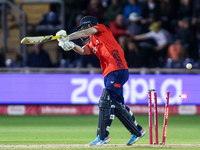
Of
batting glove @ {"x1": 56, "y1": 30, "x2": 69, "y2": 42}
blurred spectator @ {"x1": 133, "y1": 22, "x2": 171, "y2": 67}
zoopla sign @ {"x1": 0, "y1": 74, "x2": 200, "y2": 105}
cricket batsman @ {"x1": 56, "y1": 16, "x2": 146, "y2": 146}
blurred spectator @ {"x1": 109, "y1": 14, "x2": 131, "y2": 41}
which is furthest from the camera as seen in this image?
blurred spectator @ {"x1": 109, "y1": 14, "x2": 131, "y2": 41}

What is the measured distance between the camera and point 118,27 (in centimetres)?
1531

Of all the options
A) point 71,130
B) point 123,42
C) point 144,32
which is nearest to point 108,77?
point 71,130

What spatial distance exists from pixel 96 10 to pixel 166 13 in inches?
101

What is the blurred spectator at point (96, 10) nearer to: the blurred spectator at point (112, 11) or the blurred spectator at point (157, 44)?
the blurred spectator at point (112, 11)

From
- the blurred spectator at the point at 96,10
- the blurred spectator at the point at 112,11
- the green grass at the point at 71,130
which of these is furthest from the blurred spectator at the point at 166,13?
the green grass at the point at 71,130

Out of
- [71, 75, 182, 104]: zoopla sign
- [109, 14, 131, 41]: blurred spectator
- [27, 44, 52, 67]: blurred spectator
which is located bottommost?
[71, 75, 182, 104]: zoopla sign

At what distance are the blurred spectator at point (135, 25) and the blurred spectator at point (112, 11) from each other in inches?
30.0

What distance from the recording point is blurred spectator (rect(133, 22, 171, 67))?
574 inches

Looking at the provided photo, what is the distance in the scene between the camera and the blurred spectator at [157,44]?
14592 millimetres

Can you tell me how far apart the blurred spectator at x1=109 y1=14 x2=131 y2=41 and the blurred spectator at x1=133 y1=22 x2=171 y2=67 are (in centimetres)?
49

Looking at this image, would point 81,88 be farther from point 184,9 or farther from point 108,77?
point 108,77

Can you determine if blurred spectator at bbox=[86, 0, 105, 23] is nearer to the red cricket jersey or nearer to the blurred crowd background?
the blurred crowd background

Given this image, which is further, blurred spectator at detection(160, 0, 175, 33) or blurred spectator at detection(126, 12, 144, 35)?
blurred spectator at detection(160, 0, 175, 33)

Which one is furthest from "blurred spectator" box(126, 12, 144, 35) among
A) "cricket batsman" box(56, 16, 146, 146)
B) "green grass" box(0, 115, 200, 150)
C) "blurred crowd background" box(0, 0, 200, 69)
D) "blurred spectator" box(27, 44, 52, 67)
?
"cricket batsman" box(56, 16, 146, 146)
